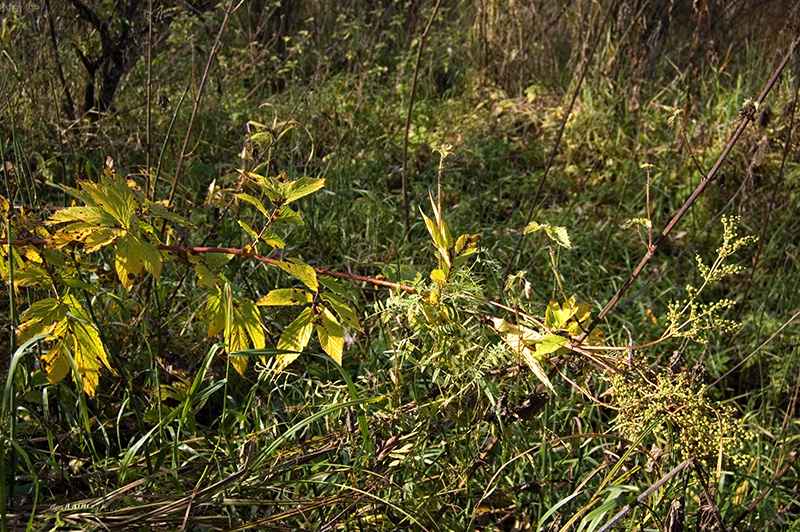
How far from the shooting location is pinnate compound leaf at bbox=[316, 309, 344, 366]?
4.49ft

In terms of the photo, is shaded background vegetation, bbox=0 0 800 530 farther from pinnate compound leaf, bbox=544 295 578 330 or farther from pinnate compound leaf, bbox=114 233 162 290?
pinnate compound leaf, bbox=114 233 162 290

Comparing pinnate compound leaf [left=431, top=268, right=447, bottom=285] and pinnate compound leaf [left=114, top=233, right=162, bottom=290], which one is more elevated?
pinnate compound leaf [left=114, top=233, right=162, bottom=290]

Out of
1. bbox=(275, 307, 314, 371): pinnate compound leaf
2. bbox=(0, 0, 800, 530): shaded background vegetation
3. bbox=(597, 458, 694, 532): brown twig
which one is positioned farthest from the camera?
bbox=(0, 0, 800, 530): shaded background vegetation

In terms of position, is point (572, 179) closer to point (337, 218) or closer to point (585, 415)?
point (337, 218)

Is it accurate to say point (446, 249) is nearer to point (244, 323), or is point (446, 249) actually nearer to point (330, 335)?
point (330, 335)

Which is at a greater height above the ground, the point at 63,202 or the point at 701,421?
the point at 701,421

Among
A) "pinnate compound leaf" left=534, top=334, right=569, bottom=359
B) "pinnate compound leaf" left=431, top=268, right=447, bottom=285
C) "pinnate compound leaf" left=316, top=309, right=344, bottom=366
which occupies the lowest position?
"pinnate compound leaf" left=316, top=309, right=344, bottom=366

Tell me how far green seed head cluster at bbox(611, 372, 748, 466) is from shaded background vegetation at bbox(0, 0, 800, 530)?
0.20ft

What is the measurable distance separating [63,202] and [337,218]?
1.04 metres

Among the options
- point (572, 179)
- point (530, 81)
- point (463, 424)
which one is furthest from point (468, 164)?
point (463, 424)

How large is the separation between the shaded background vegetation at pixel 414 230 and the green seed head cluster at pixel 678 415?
62 mm

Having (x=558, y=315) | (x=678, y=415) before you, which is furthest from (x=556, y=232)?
(x=678, y=415)

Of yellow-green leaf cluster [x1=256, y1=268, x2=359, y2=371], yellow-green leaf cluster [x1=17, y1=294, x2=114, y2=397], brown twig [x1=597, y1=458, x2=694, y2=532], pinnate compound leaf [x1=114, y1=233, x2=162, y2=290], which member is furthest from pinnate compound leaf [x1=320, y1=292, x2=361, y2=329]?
brown twig [x1=597, y1=458, x2=694, y2=532]

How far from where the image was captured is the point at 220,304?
1.40m
